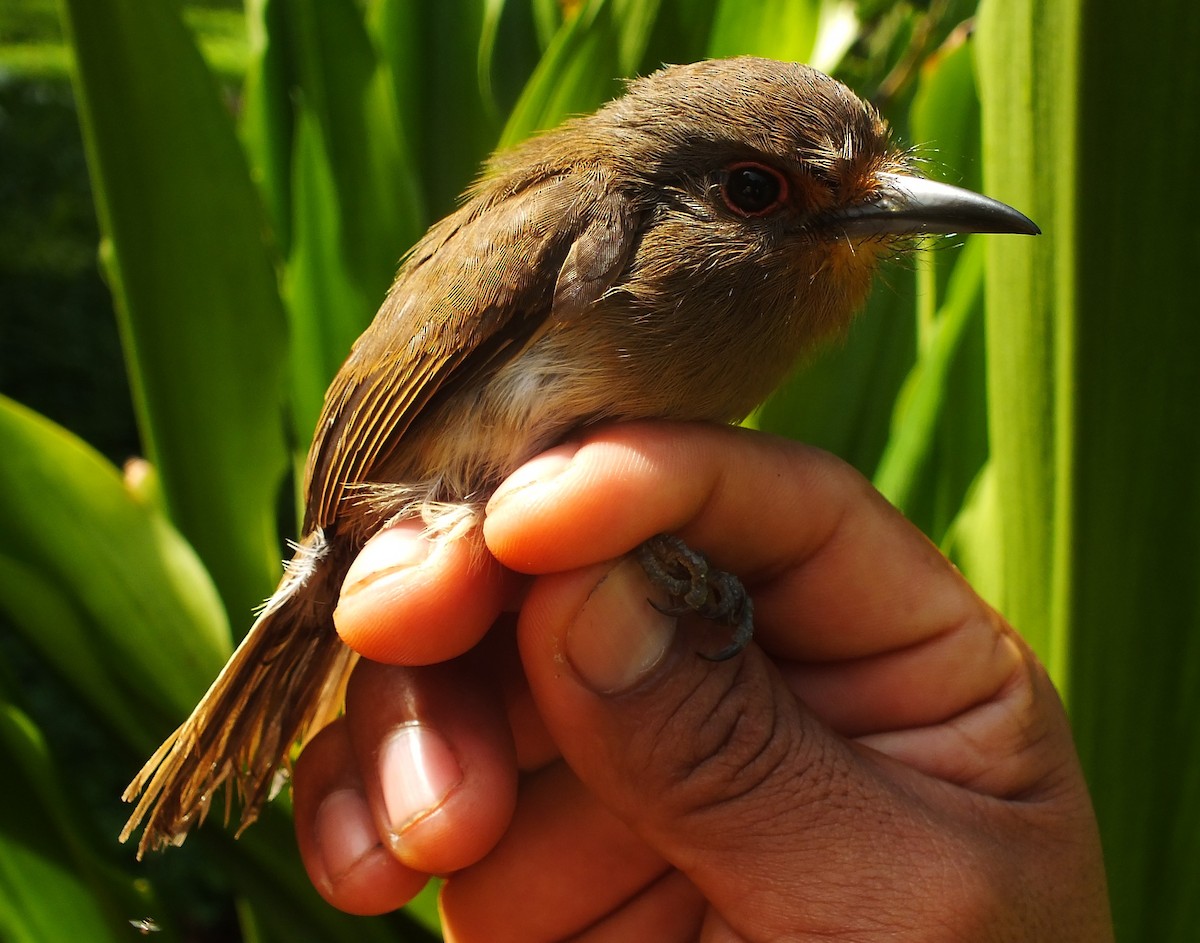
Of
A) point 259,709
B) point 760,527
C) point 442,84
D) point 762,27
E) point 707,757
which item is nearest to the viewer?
point 707,757

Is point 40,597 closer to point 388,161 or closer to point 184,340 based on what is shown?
point 184,340

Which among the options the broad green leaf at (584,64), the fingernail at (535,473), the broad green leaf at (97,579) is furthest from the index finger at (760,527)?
the broad green leaf at (584,64)

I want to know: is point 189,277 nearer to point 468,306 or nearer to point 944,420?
point 468,306

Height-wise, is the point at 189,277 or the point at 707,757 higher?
the point at 189,277

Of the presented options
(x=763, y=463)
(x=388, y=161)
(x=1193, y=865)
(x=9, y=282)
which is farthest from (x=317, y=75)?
(x=9, y=282)

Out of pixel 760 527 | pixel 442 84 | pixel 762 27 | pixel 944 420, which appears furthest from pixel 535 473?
pixel 442 84

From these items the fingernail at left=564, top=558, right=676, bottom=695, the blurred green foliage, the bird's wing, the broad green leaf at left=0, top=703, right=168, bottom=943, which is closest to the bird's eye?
the bird's wing

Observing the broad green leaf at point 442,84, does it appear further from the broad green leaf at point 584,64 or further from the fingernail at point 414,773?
the fingernail at point 414,773
